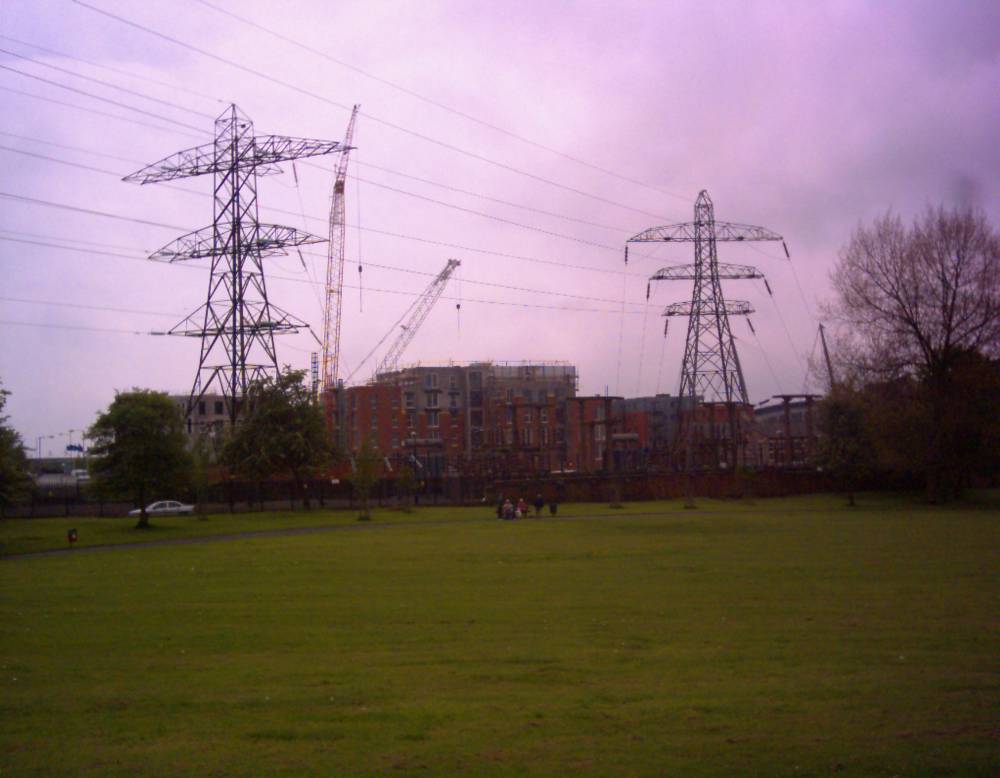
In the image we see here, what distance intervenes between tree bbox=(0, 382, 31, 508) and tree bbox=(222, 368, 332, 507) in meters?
30.6

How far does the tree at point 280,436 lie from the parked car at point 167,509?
5313 mm

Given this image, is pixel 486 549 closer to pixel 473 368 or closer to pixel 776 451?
pixel 776 451

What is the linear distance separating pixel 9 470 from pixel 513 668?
42435mm

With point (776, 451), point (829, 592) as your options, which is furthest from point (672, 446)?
point (829, 592)

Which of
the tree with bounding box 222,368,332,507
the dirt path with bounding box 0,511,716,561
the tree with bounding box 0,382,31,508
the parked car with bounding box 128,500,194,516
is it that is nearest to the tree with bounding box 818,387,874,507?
the dirt path with bounding box 0,511,716,561

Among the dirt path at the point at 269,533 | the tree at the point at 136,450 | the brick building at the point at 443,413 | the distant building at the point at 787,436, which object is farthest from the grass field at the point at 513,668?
the brick building at the point at 443,413

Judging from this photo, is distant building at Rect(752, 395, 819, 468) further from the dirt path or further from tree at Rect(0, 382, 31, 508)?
tree at Rect(0, 382, 31, 508)

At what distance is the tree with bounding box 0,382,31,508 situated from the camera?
48656 millimetres

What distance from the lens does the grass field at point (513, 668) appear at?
10.3 metres

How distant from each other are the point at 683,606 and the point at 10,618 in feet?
49.3

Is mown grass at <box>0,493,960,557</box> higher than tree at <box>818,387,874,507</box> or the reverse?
the reverse

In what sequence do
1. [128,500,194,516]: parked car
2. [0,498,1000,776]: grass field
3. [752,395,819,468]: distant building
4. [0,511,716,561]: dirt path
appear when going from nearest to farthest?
[0,498,1000,776]: grass field → [0,511,716,561]: dirt path → [128,500,194,516]: parked car → [752,395,819,468]: distant building

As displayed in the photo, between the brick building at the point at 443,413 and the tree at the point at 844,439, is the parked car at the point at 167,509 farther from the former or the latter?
the tree at the point at 844,439

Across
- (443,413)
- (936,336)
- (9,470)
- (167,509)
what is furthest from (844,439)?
(443,413)
